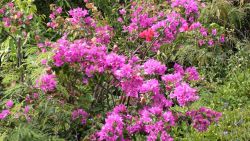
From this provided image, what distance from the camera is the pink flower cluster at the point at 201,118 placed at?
8.35 ft

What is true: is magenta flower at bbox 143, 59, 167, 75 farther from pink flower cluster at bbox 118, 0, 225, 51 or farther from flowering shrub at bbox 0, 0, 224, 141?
pink flower cluster at bbox 118, 0, 225, 51

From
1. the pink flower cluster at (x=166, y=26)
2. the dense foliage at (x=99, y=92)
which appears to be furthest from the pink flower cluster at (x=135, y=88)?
the pink flower cluster at (x=166, y=26)

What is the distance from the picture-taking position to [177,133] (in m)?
4.09

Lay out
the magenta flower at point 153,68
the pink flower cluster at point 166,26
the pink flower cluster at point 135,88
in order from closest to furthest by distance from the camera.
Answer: the pink flower cluster at point 135,88, the magenta flower at point 153,68, the pink flower cluster at point 166,26

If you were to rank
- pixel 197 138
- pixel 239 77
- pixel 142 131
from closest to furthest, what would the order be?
1. pixel 142 131
2. pixel 197 138
3. pixel 239 77

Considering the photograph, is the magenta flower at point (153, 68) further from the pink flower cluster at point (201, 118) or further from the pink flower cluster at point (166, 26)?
the pink flower cluster at point (166, 26)

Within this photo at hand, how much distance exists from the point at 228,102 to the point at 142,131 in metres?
2.31

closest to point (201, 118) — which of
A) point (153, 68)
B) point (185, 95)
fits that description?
point (185, 95)

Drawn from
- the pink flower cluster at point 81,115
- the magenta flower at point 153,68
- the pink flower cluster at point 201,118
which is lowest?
the pink flower cluster at point 201,118

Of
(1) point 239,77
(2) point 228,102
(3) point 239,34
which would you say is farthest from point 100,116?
(3) point 239,34

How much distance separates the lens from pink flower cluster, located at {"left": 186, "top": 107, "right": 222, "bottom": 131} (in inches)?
100

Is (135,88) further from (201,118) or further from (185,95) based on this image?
(201,118)

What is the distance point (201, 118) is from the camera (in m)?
2.56

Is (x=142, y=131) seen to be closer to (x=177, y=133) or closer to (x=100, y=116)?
(x=100, y=116)
